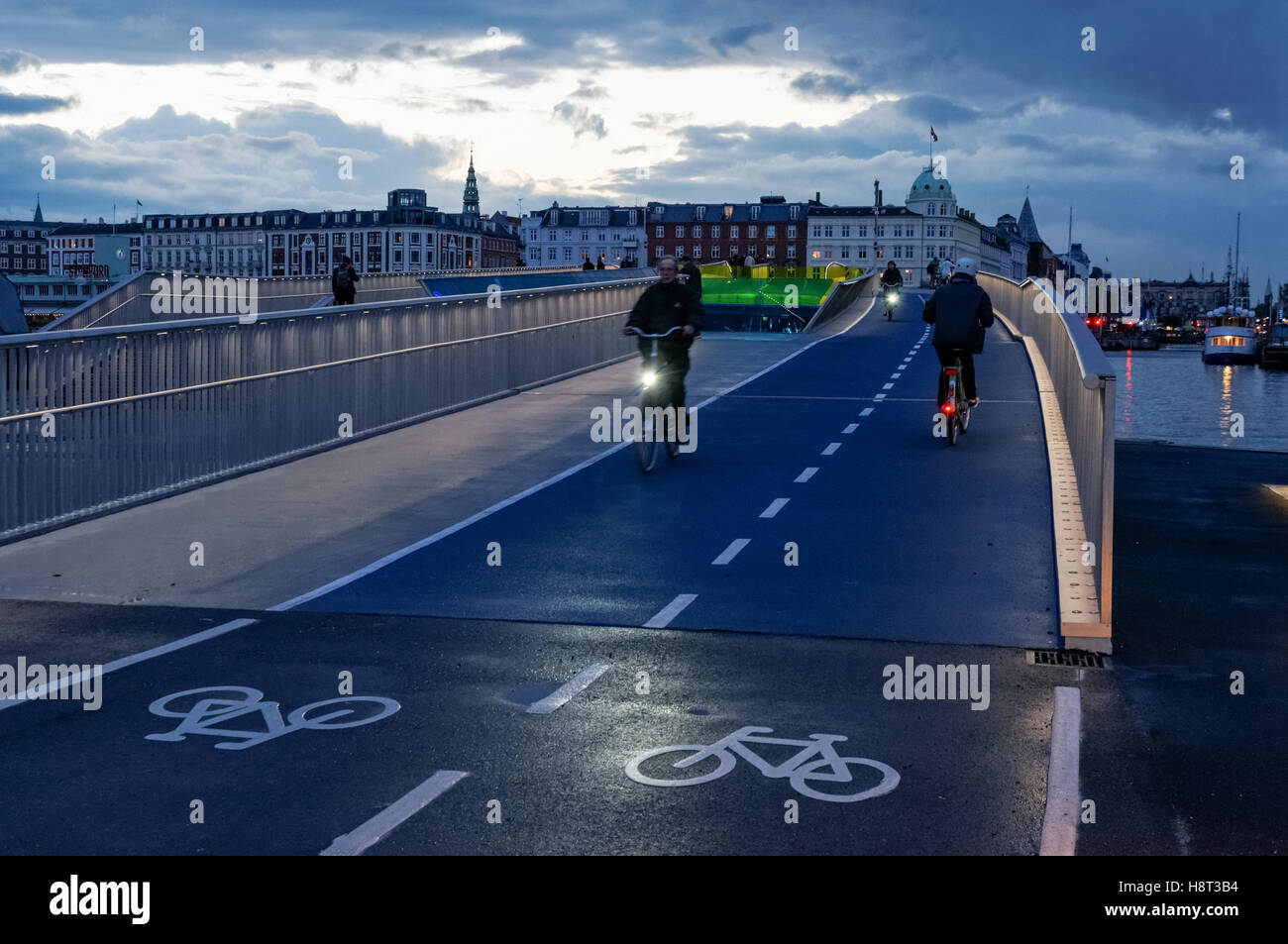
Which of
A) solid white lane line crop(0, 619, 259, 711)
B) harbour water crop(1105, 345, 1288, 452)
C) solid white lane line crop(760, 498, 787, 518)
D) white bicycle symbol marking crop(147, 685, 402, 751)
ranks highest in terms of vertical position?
solid white lane line crop(760, 498, 787, 518)

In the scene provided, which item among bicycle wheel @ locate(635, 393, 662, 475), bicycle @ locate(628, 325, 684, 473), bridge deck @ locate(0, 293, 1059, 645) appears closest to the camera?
bridge deck @ locate(0, 293, 1059, 645)

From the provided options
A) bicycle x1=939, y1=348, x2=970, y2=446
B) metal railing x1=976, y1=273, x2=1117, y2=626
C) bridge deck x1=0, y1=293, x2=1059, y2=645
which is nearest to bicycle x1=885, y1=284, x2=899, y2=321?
bridge deck x1=0, y1=293, x2=1059, y2=645

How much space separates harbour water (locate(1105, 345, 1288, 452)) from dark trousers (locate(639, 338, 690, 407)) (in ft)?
45.2

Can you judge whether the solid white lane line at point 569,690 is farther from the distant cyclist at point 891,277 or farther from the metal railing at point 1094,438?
the distant cyclist at point 891,277

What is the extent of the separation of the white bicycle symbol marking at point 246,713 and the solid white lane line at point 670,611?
6.76 ft

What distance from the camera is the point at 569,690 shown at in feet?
24.5

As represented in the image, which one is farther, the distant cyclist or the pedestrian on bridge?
the distant cyclist

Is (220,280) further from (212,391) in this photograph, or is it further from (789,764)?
(789,764)

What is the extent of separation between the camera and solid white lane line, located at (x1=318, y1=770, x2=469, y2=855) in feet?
17.3

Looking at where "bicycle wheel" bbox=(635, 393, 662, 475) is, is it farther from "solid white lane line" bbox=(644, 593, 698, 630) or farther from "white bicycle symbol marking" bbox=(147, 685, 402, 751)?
"white bicycle symbol marking" bbox=(147, 685, 402, 751)

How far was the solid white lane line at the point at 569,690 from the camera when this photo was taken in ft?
23.4

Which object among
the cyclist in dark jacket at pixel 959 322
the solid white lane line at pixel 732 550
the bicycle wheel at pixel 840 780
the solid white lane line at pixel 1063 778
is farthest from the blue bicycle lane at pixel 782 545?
the bicycle wheel at pixel 840 780
